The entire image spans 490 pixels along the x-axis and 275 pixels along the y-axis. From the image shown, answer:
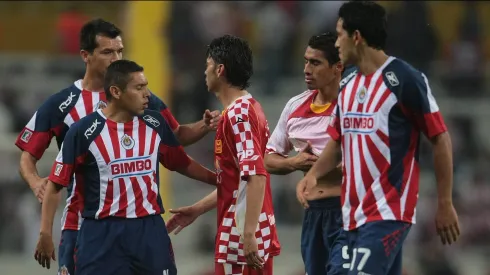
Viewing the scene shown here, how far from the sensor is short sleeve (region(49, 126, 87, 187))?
7.34 m

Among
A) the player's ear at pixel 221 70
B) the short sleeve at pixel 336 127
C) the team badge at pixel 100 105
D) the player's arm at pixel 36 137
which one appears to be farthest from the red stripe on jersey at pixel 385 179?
the player's arm at pixel 36 137

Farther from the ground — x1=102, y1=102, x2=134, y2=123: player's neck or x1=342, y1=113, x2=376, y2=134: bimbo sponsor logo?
x1=102, y1=102, x2=134, y2=123: player's neck

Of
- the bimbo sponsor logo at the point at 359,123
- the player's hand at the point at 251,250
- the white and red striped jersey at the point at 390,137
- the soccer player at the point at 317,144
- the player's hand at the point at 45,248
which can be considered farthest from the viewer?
the soccer player at the point at 317,144

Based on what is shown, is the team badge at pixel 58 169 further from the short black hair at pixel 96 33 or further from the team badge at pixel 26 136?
the short black hair at pixel 96 33

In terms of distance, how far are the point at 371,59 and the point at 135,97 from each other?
163 cm

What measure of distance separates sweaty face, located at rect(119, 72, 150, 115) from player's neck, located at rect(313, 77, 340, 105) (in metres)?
1.19

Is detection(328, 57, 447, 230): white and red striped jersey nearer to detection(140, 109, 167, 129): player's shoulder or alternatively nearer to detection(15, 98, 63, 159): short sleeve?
detection(140, 109, 167, 129): player's shoulder

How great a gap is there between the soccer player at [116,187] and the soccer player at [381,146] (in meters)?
1.38

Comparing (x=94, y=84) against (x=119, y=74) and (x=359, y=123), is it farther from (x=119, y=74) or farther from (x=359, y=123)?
(x=359, y=123)

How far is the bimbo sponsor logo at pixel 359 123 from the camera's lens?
653 centimetres

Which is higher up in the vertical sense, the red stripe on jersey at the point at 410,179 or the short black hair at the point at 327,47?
the short black hair at the point at 327,47

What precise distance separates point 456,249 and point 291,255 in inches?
81.7

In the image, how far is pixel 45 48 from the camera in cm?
1956

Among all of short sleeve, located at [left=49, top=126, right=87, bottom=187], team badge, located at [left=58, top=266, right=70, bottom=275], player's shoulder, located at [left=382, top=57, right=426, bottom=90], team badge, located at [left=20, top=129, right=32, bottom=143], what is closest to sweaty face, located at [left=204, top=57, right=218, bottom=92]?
short sleeve, located at [left=49, top=126, right=87, bottom=187]
